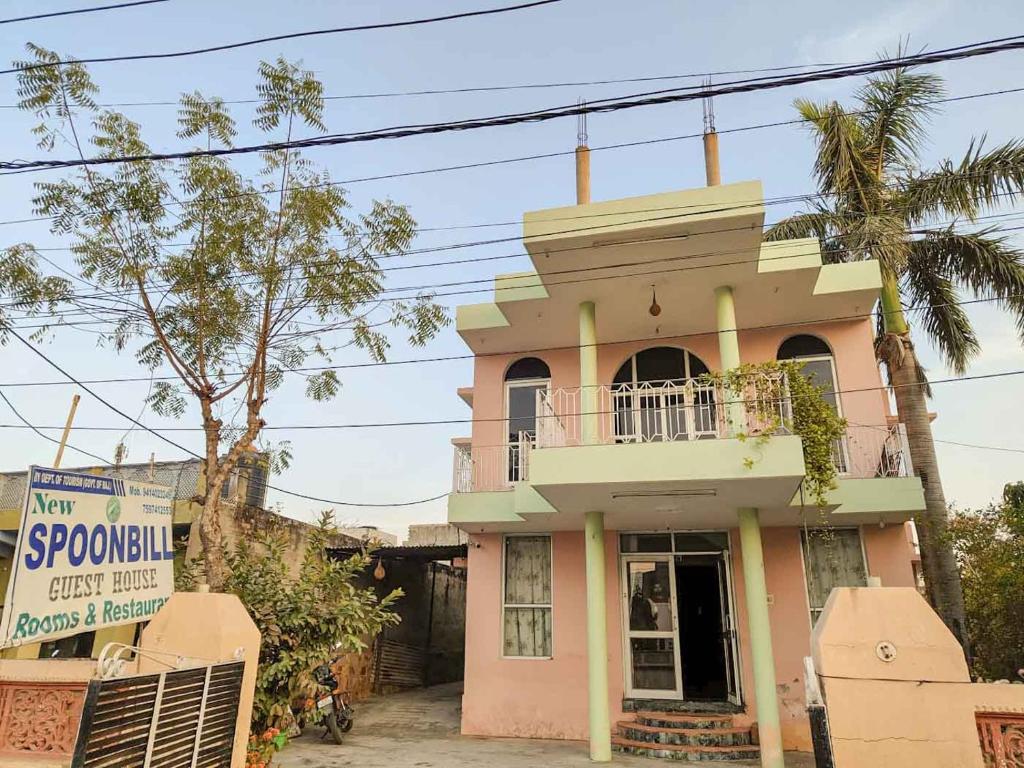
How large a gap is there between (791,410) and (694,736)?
4.32 metres

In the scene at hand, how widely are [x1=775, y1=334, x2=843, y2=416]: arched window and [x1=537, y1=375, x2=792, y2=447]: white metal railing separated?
5.47 ft

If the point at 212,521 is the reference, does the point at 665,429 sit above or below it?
above

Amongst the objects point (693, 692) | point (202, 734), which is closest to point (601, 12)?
point (202, 734)

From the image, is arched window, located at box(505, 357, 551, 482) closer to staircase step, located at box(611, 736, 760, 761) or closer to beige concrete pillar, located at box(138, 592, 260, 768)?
staircase step, located at box(611, 736, 760, 761)

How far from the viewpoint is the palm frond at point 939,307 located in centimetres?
1055

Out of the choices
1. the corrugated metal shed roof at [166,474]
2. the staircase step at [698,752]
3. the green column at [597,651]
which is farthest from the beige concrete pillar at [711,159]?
the corrugated metal shed roof at [166,474]

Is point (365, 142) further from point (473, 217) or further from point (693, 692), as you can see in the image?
point (693, 692)

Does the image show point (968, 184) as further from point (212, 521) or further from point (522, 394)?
point (212, 521)

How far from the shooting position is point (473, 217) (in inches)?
342

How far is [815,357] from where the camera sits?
10.2m

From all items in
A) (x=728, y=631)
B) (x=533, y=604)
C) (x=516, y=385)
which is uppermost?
(x=516, y=385)

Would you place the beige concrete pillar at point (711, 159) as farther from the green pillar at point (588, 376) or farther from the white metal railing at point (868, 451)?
the white metal railing at point (868, 451)

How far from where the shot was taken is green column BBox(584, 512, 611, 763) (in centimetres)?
787

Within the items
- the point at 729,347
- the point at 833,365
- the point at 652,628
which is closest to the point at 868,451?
the point at 833,365
